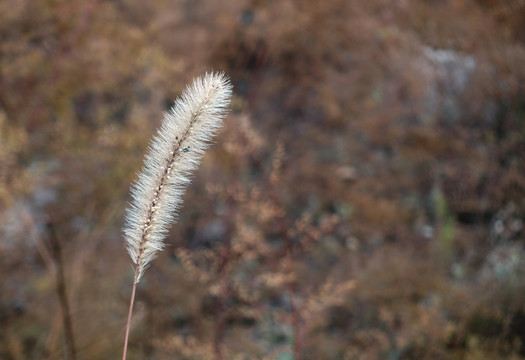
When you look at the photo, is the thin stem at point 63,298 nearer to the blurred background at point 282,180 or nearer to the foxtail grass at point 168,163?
the blurred background at point 282,180

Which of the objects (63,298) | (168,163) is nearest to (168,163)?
(168,163)

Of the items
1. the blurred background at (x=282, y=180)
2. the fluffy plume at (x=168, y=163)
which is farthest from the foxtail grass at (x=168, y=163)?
the blurred background at (x=282, y=180)

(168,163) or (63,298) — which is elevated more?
(168,163)

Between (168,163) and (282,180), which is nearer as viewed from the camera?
(168,163)

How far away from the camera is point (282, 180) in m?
4.12

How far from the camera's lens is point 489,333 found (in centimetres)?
244

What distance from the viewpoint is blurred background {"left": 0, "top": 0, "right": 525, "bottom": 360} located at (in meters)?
2.65

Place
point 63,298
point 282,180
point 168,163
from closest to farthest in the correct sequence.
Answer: point 168,163 < point 63,298 < point 282,180

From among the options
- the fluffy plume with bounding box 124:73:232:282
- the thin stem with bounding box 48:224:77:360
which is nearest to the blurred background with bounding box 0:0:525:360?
the thin stem with bounding box 48:224:77:360

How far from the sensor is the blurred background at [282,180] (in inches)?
104

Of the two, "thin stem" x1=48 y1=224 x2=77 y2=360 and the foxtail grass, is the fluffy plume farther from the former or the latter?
"thin stem" x1=48 y1=224 x2=77 y2=360

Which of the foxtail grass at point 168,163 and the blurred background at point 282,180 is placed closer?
the foxtail grass at point 168,163

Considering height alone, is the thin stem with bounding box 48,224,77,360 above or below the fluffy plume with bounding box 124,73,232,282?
below

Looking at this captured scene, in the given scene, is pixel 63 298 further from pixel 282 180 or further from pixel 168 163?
pixel 282 180
